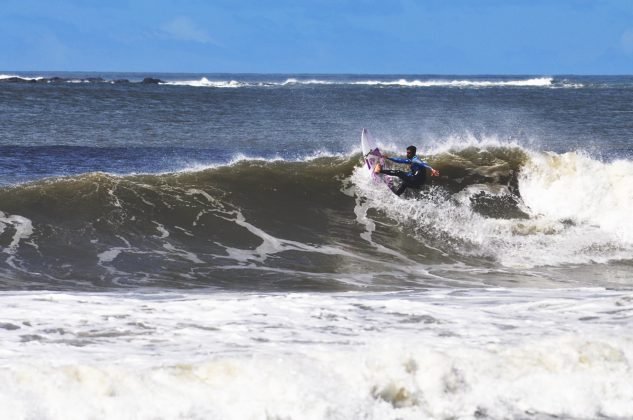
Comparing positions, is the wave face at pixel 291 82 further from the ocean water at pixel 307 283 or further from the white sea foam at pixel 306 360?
the white sea foam at pixel 306 360

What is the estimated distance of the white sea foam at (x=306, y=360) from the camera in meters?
6.19

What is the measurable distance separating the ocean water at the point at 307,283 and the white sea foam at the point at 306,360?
19 millimetres

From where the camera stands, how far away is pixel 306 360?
6.91 metres

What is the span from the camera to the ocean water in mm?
6445

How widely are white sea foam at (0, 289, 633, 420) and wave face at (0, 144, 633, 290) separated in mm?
2507

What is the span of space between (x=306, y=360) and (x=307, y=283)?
4.50m

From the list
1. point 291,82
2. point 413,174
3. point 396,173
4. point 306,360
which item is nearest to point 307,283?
point 306,360

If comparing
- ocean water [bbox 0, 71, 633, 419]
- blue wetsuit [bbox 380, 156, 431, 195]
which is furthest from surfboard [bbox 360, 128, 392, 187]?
blue wetsuit [bbox 380, 156, 431, 195]

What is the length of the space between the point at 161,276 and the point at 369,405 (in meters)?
5.79

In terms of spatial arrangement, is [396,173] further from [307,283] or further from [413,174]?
[307,283]

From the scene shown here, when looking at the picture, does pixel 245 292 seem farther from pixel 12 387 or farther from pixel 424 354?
pixel 12 387

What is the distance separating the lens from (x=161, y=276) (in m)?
11.6

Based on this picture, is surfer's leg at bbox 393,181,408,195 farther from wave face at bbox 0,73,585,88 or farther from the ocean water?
wave face at bbox 0,73,585,88

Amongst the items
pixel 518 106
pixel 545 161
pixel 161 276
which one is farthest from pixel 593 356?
pixel 518 106
